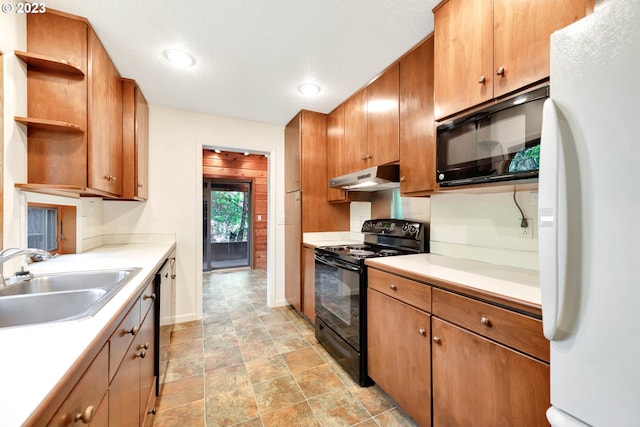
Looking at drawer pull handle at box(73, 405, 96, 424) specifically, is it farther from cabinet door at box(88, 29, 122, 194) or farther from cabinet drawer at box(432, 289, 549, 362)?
cabinet door at box(88, 29, 122, 194)

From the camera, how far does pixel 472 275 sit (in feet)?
4.31

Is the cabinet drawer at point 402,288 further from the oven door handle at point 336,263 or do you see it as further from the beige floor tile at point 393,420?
the beige floor tile at point 393,420

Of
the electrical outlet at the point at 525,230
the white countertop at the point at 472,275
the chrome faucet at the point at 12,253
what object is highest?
the electrical outlet at the point at 525,230

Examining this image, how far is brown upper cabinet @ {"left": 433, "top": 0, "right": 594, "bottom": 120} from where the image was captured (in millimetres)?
1064

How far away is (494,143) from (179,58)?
2.20 metres

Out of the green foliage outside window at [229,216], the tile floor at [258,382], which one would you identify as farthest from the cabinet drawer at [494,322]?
the green foliage outside window at [229,216]

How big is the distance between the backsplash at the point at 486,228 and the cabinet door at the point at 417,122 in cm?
34

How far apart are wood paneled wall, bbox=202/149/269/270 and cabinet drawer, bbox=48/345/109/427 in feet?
15.2

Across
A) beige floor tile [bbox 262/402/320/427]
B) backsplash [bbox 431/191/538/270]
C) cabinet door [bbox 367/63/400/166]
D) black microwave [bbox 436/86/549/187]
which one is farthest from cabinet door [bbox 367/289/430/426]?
cabinet door [bbox 367/63/400/166]

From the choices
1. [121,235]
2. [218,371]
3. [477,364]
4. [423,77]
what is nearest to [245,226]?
[121,235]

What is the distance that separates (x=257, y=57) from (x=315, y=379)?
7.97 ft

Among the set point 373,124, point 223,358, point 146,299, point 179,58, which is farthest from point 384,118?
point 223,358

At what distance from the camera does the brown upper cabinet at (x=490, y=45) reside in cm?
106

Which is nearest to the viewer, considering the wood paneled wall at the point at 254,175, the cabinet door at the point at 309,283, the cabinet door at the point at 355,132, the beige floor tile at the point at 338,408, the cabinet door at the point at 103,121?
the beige floor tile at the point at 338,408
